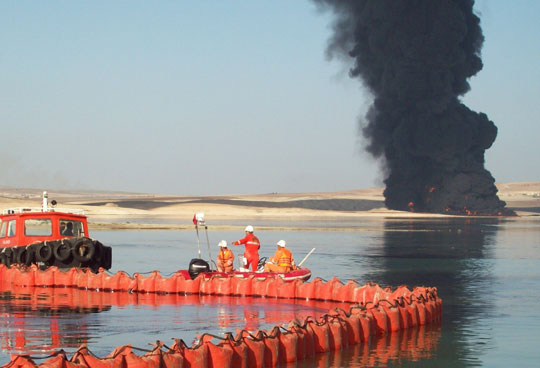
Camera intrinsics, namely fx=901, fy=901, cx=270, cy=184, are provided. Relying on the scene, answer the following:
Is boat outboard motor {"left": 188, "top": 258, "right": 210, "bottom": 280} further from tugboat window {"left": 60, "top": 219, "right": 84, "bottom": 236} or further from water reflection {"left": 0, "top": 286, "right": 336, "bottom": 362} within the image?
tugboat window {"left": 60, "top": 219, "right": 84, "bottom": 236}

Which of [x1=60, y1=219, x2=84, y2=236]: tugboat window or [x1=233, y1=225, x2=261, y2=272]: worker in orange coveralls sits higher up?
[x1=60, y1=219, x2=84, y2=236]: tugboat window

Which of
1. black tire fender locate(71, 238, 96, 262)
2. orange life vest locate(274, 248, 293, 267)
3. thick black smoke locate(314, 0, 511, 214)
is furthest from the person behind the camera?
thick black smoke locate(314, 0, 511, 214)

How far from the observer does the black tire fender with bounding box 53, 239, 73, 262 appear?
34.9 m

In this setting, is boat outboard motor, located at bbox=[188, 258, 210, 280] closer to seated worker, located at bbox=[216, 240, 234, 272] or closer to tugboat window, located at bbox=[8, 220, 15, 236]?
seated worker, located at bbox=[216, 240, 234, 272]

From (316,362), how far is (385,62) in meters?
126

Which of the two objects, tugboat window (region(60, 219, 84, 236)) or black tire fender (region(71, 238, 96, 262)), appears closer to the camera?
black tire fender (region(71, 238, 96, 262))

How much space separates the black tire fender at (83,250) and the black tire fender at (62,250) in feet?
0.70

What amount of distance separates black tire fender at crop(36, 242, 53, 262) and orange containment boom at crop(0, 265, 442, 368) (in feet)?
3.00

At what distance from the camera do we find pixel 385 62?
467 feet

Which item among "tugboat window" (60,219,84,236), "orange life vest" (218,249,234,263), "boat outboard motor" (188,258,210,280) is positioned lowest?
"boat outboard motor" (188,258,210,280)

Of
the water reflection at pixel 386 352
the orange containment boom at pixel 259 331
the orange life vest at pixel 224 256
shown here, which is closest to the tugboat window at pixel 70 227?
the orange containment boom at pixel 259 331

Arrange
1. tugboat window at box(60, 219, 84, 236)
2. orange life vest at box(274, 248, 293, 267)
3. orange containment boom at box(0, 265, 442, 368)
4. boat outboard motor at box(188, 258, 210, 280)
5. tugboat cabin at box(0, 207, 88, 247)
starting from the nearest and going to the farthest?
orange containment boom at box(0, 265, 442, 368), orange life vest at box(274, 248, 293, 267), boat outboard motor at box(188, 258, 210, 280), tugboat cabin at box(0, 207, 88, 247), tugboat window at box(60, 219, 84, 236)

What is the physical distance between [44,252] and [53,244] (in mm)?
527

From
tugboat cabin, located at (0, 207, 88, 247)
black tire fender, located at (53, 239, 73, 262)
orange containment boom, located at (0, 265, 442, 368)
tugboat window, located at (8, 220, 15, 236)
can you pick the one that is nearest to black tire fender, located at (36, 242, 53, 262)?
black tire fender, located at (53, 239, 73, 262)
